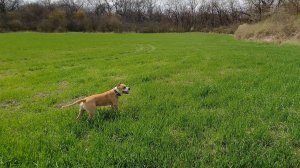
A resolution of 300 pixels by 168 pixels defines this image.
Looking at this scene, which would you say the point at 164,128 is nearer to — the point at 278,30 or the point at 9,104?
the point at 9,104

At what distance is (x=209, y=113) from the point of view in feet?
21.3

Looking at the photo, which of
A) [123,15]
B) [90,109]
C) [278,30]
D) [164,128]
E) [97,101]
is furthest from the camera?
[123,15]

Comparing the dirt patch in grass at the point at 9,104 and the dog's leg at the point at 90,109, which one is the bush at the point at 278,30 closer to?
the dirt patch in grass at the point at 9,104

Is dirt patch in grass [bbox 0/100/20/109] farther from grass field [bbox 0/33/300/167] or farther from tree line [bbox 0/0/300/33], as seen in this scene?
tree line [bbox 0/0/300/33]

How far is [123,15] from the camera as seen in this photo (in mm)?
134750

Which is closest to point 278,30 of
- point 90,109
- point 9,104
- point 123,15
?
point 9,104

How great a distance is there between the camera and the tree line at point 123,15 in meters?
98.8

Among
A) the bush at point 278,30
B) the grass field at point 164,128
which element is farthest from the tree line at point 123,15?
the grass field at point 164,128

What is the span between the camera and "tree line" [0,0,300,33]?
98812 millimetres

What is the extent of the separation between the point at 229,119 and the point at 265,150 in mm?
1456

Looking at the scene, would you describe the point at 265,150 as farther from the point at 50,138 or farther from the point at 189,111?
the point at 50,138

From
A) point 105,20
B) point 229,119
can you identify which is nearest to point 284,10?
point 229,119

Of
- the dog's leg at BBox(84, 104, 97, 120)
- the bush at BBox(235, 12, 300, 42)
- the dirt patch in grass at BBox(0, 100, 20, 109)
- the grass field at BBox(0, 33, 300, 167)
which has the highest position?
the bush at BBox(235, 12, 300, 42)

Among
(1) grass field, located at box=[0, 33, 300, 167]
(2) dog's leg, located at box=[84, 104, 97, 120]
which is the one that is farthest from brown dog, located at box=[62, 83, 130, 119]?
(1) grass field, located at box=[0, 33, 300, 167]
